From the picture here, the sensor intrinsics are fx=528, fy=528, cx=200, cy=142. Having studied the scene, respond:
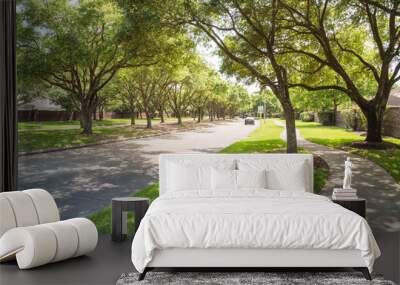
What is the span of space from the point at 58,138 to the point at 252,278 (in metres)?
3.87

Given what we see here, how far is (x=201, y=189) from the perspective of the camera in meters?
5.71

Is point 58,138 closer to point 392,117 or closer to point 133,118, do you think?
point 133,118

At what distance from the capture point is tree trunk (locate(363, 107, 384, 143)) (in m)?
6.88

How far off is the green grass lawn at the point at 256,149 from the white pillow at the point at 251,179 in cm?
132

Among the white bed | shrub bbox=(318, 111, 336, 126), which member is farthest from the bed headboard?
the white bed

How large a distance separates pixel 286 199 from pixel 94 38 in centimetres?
363

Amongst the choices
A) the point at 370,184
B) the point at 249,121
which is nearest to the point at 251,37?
the point at 249,121

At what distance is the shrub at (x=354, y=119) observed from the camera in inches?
274

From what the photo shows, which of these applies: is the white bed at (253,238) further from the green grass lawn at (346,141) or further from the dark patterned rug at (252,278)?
the green grass lawn at (346,141)

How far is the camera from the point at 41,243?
4652 mm

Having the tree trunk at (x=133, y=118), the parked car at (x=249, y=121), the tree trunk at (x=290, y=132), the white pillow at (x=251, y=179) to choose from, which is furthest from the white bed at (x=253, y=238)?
the tree trunk at (x=133, y=118)

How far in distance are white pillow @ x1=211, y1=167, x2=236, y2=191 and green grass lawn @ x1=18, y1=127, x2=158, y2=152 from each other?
207 cm

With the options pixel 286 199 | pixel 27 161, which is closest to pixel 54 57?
pixel 27 161

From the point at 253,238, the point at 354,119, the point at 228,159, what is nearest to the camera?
the point at 253,238
